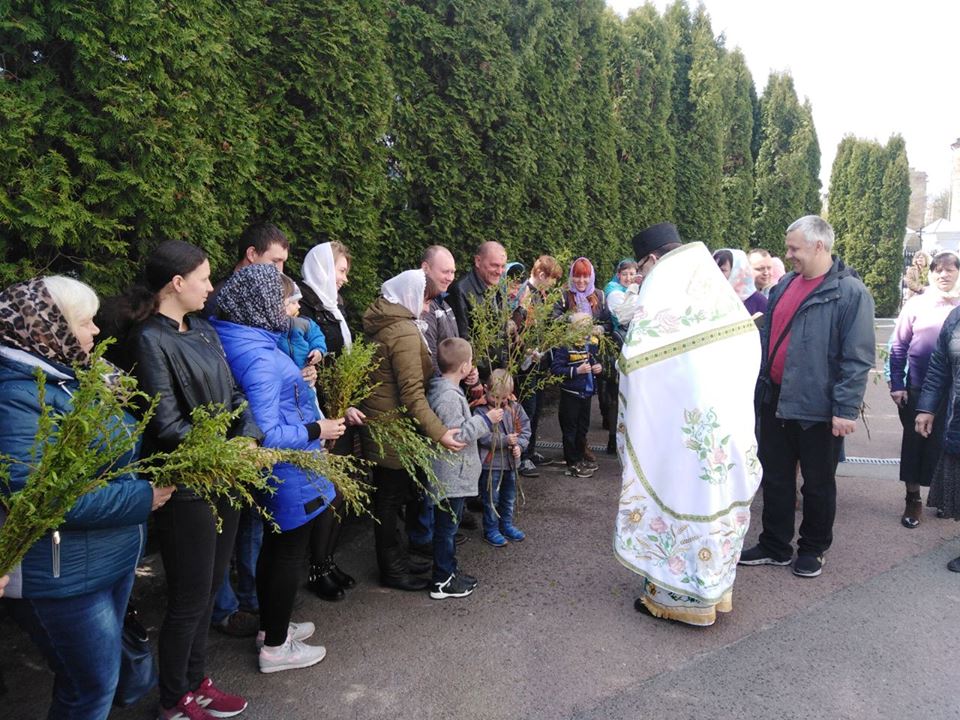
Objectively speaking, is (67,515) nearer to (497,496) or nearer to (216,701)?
(216,701)

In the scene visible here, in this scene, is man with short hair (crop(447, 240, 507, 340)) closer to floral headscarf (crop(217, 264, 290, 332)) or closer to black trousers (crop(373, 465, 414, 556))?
black trousers (crop(373, 465, 414, 556))

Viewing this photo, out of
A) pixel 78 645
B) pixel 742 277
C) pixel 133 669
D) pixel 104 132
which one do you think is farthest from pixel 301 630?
pixel 742 277

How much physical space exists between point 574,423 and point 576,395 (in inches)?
11.9

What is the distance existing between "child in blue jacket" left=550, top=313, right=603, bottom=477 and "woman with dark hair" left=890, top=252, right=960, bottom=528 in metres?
2.44

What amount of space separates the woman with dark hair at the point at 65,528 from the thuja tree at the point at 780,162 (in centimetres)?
1806

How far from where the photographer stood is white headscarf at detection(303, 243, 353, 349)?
163 inches

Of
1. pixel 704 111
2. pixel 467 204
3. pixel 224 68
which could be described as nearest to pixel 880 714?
pixel 224 68

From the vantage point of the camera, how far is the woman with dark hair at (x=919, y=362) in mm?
5172

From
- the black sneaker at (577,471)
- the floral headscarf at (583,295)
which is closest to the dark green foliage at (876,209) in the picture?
the floral headscarf at (583,295)

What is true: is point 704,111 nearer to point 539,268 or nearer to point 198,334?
point 539,268

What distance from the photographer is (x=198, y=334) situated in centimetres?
270

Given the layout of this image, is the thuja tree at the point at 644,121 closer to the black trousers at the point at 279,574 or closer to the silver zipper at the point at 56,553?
the black trousers at the point at 279,574

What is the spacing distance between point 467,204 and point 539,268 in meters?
1.13

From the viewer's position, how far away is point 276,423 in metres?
2.88
